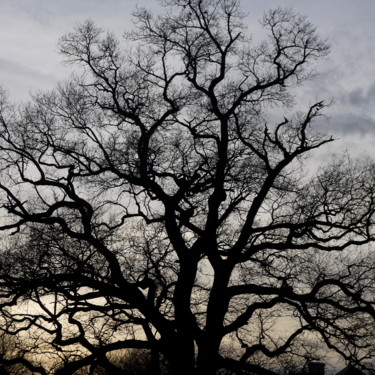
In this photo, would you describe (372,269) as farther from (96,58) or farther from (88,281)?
(96,58)

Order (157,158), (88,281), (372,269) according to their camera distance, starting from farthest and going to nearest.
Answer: (157,158), (372,269), (88,281)

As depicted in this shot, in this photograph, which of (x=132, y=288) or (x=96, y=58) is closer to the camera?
(x=132, y=288)

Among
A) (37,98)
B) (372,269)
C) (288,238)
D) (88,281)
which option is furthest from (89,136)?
(372,269)

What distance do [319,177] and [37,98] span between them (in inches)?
383

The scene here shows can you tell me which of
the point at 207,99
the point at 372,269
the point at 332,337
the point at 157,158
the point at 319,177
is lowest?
the point at 332,337

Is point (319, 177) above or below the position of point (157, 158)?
below

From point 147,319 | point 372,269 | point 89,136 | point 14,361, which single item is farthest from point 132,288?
point 372,269

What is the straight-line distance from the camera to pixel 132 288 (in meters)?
17.2

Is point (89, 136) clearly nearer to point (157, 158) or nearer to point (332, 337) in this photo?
point (157, 158)

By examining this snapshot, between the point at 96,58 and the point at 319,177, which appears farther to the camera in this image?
the point at 96,58

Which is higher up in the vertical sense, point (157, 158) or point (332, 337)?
point (157, 158)

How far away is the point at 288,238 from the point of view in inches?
699

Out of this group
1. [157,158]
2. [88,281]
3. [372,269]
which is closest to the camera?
[88,281]

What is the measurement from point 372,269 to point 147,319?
6.98 m
